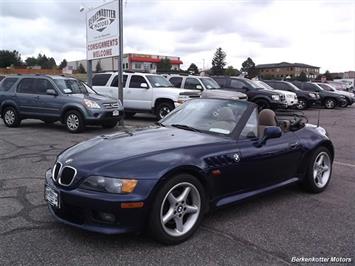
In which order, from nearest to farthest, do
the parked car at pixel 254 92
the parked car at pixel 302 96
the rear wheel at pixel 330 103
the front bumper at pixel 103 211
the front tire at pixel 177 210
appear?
1. the front bumper at pixel 103 211
2. the front tire at pixel 177 210
3. the parked car at pixel 254 92
4. the parked car at pixel 302 96
5. the rear wheel at pixel 330 103

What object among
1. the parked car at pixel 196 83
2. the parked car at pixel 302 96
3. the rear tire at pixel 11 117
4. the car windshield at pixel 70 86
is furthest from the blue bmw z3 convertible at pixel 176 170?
the parked car at pixel 302 96

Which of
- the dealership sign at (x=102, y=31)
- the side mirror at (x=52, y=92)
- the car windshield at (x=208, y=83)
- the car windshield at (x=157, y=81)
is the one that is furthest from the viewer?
the car windshield at (x=208, y=83)

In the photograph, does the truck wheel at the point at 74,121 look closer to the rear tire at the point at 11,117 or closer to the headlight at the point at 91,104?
the headlight at the point at 91,104

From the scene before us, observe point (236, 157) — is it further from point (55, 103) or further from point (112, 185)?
point (55, 103)

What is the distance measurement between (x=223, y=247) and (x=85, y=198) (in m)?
1.37

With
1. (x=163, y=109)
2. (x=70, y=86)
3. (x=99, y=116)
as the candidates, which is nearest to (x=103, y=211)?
(x=99, y=116)

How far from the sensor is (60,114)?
462 inches

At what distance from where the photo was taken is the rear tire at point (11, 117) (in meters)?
12.7

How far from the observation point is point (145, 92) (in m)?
15.1

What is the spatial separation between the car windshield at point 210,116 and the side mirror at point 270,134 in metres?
0.36

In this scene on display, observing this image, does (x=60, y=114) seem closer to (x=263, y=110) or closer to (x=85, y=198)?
(x=263, y=110)

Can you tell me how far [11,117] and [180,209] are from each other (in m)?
10.5

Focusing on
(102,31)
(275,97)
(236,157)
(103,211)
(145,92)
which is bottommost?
(103,211)

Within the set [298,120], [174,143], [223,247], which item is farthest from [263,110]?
[223,247]
